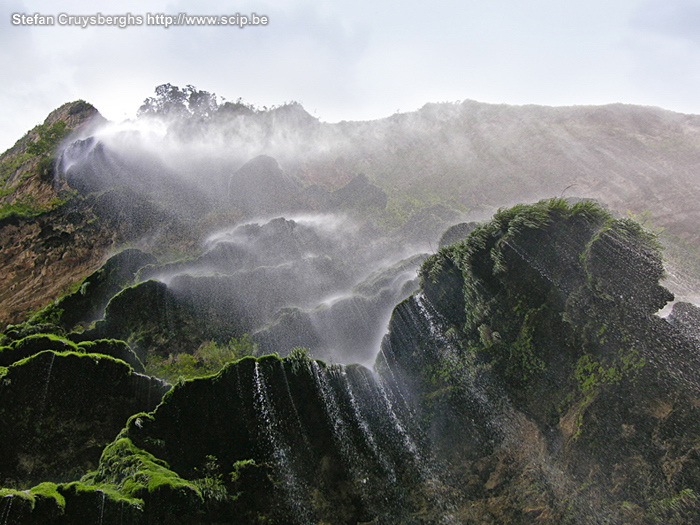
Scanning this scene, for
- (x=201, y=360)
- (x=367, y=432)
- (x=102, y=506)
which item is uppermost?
(x=102, y=506)

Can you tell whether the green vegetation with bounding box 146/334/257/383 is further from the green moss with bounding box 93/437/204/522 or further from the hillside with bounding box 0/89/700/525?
the green moss with bounding box 93/437/204/522

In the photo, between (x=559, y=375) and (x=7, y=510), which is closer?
(x=7, y=510)

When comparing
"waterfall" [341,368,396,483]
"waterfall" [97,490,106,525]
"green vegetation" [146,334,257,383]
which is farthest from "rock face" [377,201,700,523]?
"waterfall" [97,490,106,525]

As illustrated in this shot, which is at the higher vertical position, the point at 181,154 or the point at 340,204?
the point at 181,154

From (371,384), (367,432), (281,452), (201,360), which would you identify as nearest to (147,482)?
A: (281,452)

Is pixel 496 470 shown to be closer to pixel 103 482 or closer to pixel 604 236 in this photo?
pixel 604 236

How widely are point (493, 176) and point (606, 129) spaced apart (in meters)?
10.6

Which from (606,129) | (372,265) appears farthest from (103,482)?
(606,129)

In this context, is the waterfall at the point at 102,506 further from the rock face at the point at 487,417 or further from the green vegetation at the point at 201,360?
the green vegetation at the point at 201,360

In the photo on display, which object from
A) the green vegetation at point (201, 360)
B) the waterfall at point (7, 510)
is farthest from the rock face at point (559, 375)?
the waterfall at point (7, 510)

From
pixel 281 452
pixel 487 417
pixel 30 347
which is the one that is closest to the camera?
pixel 281 452

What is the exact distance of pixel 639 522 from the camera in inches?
342

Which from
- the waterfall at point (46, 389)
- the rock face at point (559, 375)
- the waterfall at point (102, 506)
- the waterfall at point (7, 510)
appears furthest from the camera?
the waterfall at point (46, 389)

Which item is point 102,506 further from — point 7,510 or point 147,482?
point 7,510
